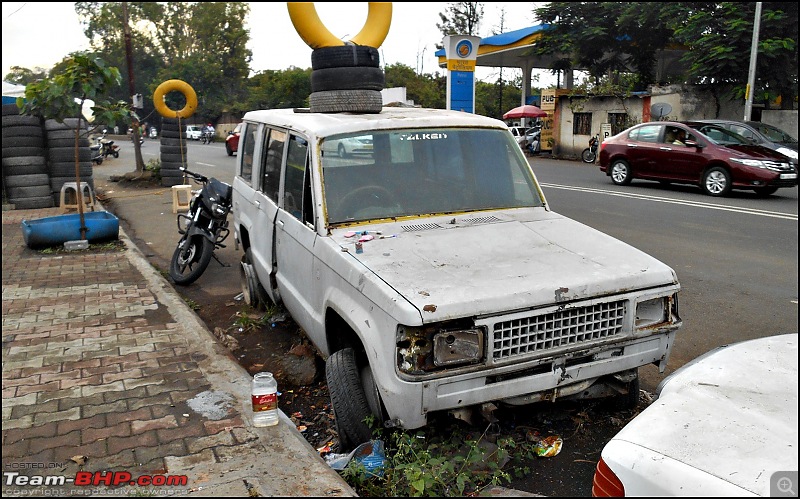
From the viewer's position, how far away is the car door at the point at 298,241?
13.9 ft

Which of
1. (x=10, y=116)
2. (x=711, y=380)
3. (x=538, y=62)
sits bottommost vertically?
A: (x=711, y=380)

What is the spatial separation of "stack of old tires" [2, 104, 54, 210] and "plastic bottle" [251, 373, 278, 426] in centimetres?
1221

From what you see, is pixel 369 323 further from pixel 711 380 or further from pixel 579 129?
pixel 579 129

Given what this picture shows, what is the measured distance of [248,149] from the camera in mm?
6418

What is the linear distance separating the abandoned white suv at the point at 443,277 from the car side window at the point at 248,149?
3.17 feet

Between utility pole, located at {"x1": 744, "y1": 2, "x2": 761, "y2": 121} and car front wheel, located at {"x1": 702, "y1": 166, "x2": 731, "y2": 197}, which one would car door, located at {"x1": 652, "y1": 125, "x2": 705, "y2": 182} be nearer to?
car front wheel, located at {"x1": 702, "y1": 166, "x2": 731, "y2": 197}

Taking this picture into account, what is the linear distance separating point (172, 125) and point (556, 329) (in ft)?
55.8

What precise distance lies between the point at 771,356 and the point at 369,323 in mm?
1783

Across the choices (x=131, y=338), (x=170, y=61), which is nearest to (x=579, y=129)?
(x=131, y=338)

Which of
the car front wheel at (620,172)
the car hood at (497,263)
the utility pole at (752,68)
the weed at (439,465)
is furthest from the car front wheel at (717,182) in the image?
the weed at (439,465)

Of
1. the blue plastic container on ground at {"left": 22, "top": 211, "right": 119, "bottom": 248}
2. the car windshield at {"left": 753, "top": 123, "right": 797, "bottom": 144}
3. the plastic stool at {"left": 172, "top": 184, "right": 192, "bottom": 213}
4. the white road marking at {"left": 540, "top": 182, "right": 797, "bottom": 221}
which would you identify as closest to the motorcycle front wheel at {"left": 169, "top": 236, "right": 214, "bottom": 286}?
the blue plastic container on ground at {"left": 22, "top": 211, "right": 119, "bottom": 248}

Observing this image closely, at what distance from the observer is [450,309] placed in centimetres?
306

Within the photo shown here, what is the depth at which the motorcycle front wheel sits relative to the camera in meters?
7.64

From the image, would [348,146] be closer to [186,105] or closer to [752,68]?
[186,105]
